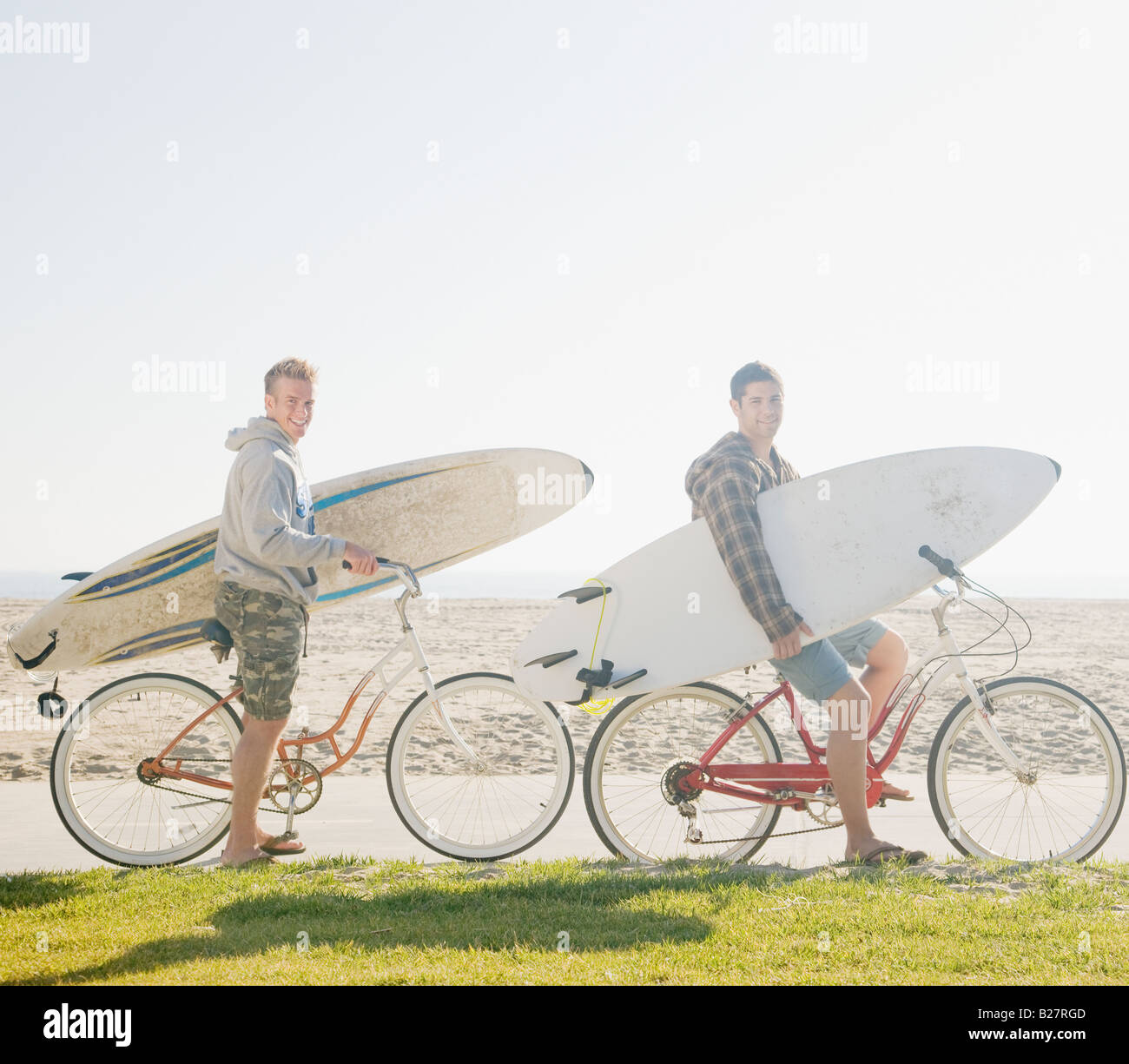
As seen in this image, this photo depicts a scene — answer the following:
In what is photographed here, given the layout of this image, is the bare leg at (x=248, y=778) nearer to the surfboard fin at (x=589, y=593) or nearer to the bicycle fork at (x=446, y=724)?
the bicycle fork at (x=446, y=724)

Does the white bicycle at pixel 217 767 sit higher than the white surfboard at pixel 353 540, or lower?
lower

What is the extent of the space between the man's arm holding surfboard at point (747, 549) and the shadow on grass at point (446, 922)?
3.10 feet

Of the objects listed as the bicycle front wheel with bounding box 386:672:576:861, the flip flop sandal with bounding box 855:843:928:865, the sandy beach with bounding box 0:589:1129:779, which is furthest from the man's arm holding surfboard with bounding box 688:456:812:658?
the sandy beach with bounding box 0:589:1129:779

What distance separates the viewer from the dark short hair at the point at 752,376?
3.84 m

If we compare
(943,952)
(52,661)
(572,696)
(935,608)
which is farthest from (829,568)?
(52,661)

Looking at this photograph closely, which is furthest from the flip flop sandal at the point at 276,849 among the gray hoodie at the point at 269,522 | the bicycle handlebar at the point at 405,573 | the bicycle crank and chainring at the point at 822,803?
the bicycle crank and chainring at the point at 822,803

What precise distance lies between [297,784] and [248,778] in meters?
0.23

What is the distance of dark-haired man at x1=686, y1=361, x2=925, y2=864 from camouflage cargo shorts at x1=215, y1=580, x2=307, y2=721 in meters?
1.66

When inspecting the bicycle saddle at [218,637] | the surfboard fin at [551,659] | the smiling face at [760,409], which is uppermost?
the smiling face at [760,409]

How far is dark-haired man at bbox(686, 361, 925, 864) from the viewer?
143 inches

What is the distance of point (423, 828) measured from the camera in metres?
3.95

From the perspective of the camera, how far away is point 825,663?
3.68 m

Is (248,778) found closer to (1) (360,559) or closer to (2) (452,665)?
(1) (360,559)

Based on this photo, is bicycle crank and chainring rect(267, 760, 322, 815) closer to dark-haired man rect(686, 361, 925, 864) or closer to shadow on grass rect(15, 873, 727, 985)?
shadow on grass rect(15, 873, 727, 985)
